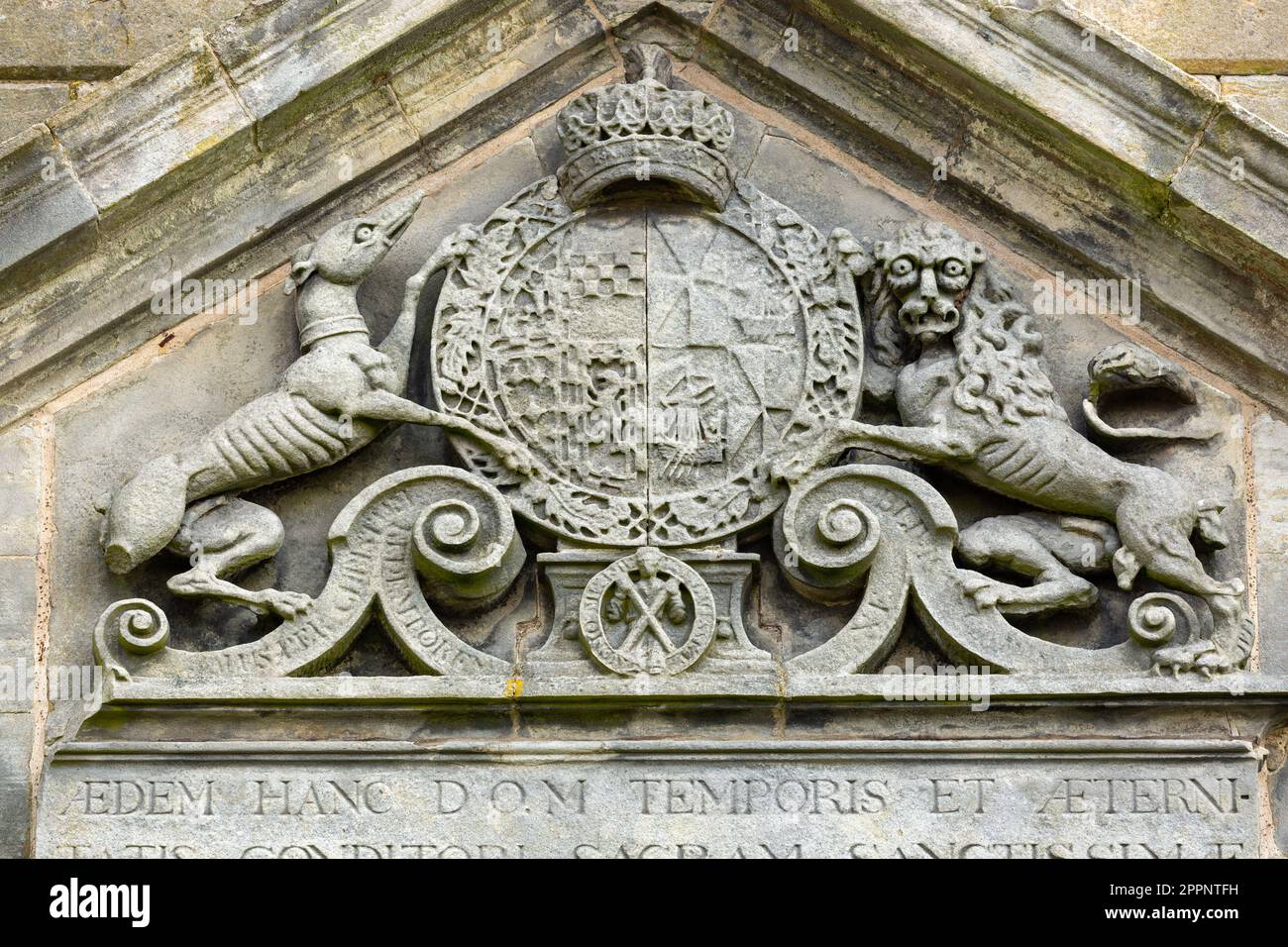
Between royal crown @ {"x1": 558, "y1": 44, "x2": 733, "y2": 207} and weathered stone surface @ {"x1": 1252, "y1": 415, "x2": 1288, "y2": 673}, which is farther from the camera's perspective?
royal crown @ {"x1": 558, "y1": 44, "x2": 733, "y2": 207}

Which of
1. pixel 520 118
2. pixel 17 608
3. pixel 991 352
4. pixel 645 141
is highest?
pixel 520 118

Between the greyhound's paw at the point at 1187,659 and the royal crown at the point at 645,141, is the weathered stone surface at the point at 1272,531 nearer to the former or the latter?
the greyhound's paw at the point at 1187,659

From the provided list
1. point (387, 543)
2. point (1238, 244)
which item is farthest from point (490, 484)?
point (1238, 244)

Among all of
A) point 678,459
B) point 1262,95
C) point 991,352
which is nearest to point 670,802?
point 678,459

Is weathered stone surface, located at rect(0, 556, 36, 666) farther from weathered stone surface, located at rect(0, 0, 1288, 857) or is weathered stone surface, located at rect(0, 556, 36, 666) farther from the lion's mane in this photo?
the lion's mane

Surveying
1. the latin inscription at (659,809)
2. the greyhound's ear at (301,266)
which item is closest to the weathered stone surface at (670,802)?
the latin inscription at (659,809)

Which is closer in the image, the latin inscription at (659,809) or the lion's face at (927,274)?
the latin inscription at (659,809)

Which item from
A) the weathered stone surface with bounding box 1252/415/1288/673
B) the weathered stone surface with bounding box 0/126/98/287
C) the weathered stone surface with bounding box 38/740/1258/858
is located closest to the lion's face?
the weathered stone surface with bounding box 1252/415/1288/673

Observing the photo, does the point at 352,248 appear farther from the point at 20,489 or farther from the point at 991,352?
the point at 991,352

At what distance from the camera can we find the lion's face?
8.08 metres

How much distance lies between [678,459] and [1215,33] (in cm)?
279

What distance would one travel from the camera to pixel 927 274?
26.6ft

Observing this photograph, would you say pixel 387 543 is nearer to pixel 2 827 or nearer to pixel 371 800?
pixel 371 800

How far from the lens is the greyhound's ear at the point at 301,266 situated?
26.8 feet
